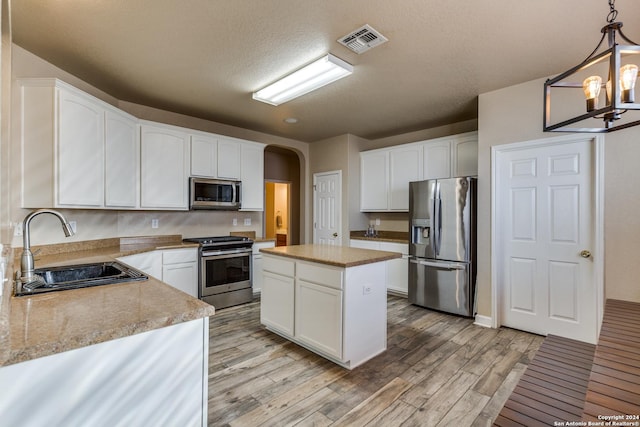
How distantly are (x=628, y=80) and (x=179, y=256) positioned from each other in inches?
154

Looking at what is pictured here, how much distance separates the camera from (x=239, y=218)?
4793 millimetres

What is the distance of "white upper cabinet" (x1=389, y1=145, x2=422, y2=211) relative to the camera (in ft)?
14.8

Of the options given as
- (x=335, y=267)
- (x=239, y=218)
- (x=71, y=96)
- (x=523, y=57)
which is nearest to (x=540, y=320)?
(x=335, y=267)

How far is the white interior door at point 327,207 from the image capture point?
520 centimetres

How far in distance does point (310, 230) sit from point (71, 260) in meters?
3.83

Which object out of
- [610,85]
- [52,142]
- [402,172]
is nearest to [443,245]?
[402,172]

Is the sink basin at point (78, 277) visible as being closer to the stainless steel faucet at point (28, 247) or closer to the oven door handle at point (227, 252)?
the stainless steel faucet at point (28, 247)

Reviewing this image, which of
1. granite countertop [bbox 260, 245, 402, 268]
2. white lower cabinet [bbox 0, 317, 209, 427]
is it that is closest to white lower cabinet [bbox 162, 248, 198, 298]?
granite countertop [bbox 260, 245, 402, 268]

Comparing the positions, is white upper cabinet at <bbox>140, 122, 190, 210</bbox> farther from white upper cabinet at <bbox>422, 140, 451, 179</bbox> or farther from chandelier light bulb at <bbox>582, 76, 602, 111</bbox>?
chandelier light bulb at <bbox>582, 76, 602, 111</bbox>

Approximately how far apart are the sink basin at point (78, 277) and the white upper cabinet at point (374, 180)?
378 cm

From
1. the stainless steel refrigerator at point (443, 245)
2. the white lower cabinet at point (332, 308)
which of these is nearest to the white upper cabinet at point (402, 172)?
the stainless steel refrigerator at point (443, 245)

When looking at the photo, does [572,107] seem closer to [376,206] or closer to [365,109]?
[365,109]

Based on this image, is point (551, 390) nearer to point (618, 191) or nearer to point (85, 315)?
point (85, 315)

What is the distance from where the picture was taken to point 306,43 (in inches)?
92.8
